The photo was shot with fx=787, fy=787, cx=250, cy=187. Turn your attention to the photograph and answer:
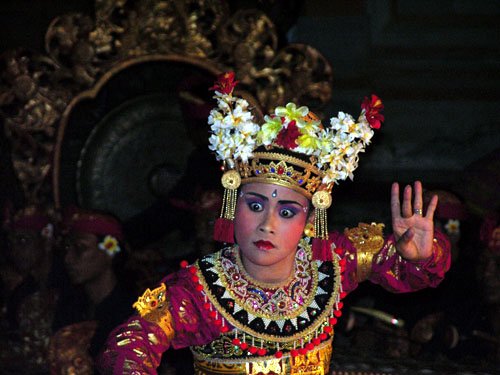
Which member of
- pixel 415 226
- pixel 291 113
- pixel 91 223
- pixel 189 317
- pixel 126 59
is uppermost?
pixel 126 59

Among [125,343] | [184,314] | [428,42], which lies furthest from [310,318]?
[428,42]

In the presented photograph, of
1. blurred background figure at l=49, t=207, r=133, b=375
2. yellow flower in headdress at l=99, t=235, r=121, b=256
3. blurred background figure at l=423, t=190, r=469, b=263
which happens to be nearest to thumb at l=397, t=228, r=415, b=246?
blurred background figure at l=423, t=190, r=469, b=263

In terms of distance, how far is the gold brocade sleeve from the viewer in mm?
3053

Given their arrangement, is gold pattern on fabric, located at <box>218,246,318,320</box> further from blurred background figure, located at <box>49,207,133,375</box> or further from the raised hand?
blurred background figure, located at <box>49,207,133,375</box>

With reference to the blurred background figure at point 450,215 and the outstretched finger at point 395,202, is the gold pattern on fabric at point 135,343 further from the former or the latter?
the blurred background figure at point 450,215

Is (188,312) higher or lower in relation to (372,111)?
lower

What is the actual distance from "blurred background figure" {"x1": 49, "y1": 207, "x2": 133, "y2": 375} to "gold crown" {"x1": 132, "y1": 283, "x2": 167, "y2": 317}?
5.47 feet

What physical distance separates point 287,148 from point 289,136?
0.06 metres

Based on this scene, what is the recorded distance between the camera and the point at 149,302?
306 cm

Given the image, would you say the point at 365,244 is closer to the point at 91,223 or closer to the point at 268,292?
the point at 268,292

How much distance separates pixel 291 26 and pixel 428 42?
955mm

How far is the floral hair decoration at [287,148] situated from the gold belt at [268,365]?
1.40 feet

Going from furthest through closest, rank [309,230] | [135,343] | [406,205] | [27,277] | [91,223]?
[27,277] → [91,223] → [309,230] → [406,205] → [135,343]

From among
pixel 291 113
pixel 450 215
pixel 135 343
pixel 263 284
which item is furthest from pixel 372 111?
pixel 450 215
